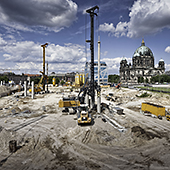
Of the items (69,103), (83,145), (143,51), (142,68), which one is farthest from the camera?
(143,51)

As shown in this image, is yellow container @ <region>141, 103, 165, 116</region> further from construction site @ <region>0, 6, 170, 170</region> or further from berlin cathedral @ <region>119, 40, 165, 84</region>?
berlin cathedral @ <region>119, 40, 165, 84</region>

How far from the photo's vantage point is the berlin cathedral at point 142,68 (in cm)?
13138

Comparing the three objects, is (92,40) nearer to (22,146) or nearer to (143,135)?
(143,135)

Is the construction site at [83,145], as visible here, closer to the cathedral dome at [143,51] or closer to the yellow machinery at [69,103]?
the yellow machinery at [69,103]

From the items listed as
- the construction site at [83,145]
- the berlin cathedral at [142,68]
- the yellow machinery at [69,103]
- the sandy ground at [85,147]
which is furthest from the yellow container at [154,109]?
the berlin cathedral at [142,68]

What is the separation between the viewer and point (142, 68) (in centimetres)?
13175

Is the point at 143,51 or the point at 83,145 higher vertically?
the point at 143,51

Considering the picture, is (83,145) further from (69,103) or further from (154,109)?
(154,109)

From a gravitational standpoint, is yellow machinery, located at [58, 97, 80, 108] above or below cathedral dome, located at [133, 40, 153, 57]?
below

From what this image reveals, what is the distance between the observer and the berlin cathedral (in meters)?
131

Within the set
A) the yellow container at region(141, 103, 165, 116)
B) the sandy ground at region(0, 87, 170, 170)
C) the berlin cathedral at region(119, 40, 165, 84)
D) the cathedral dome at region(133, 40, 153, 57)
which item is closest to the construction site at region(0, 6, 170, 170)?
the sandy ground at region(0, 87, 170, 170)

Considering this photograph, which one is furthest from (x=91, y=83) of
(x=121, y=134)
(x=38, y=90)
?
(x=38, y=90)

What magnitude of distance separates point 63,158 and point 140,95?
36783mm

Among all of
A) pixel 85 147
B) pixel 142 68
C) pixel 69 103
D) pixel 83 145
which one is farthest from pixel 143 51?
pixel 85 147
